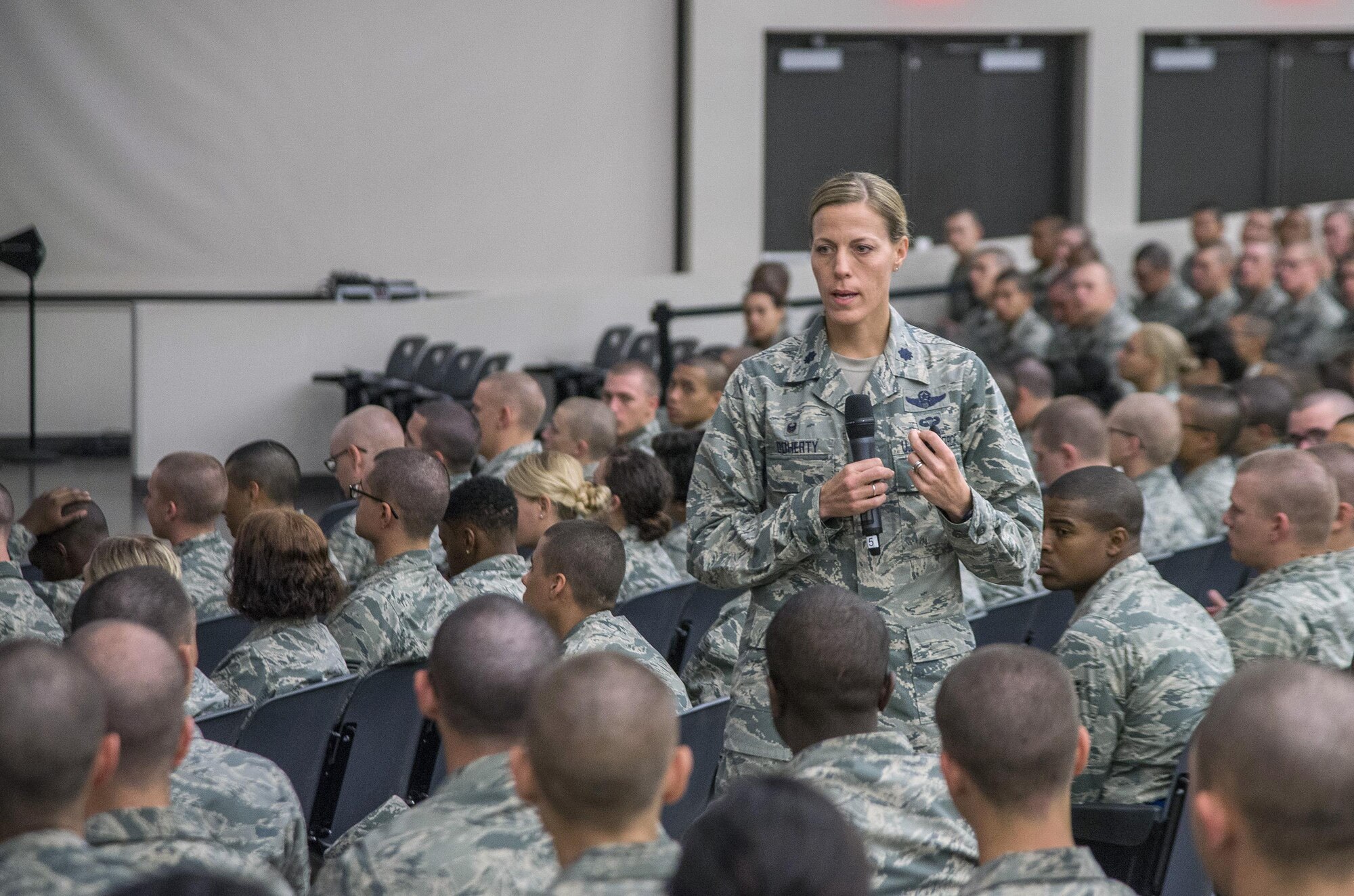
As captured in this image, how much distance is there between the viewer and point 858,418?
271cm

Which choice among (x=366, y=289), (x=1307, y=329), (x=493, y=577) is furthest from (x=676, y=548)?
(x=366, y=289)

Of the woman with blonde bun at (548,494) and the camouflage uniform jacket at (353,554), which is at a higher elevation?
the woman with blonde bun at (548,494)

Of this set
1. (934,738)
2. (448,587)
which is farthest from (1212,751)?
(448,587)

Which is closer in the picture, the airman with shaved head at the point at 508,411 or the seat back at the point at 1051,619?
the seat back at the point at 1051,619

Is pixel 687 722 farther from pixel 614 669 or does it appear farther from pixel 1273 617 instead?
pixel 1273 617

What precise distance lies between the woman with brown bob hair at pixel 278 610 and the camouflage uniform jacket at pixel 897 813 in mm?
1476

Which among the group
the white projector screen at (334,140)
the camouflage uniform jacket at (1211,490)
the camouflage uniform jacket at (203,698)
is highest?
the white projector screen at (334,140)

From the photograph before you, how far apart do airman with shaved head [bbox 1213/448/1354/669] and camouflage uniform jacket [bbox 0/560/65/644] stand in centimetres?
262

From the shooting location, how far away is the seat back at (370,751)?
125 inches

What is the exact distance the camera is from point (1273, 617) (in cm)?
337

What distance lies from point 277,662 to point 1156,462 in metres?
3.11

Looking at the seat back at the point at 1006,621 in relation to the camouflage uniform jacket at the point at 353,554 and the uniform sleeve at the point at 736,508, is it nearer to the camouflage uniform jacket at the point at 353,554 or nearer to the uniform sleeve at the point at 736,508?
the uniform sleeve at the point at 736,508

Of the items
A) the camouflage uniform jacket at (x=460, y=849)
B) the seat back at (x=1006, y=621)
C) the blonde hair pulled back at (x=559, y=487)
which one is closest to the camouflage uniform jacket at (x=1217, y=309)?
the seat back at (x=1006, y=621)

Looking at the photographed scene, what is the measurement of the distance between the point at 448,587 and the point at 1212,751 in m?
2.35
